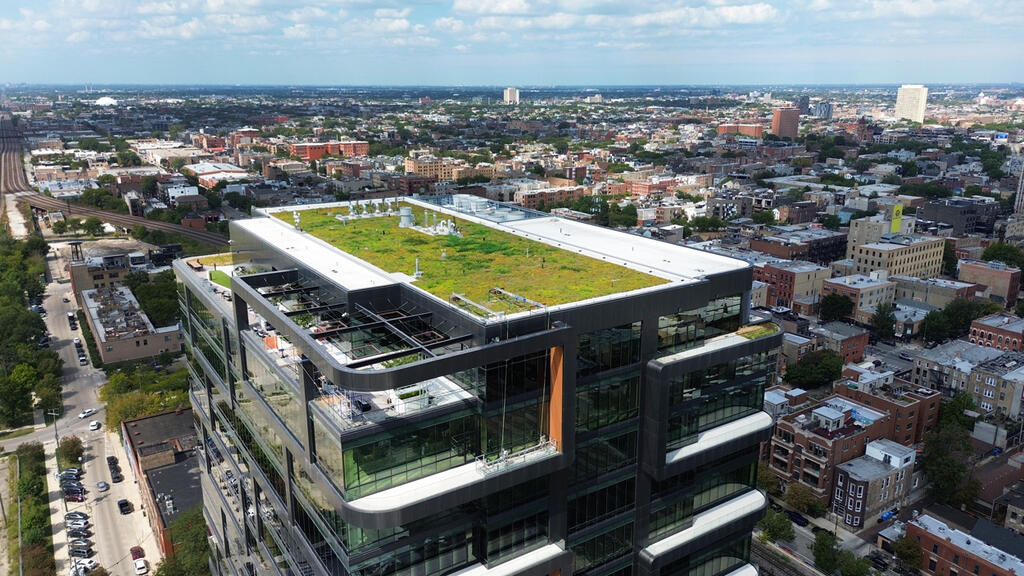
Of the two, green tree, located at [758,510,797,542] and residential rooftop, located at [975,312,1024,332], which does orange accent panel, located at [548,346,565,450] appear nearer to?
green tree, located at [758,510,797,542]

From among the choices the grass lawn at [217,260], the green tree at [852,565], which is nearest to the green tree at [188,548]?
the grass lawn at [217,260]

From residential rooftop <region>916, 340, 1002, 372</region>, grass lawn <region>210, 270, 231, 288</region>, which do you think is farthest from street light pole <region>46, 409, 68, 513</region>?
residential rooftop <region>916, 340, 1002, 372</region>

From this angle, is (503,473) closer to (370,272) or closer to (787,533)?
(370,272)

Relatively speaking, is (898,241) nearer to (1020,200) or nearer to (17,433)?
(1020,200)

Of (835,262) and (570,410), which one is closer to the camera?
(570,410)

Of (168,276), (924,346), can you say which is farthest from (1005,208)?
(168,276)

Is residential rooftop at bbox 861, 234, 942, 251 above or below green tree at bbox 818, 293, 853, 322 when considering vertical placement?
above

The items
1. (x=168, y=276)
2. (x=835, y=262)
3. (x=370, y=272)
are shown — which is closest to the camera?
(x=370, y=272)
